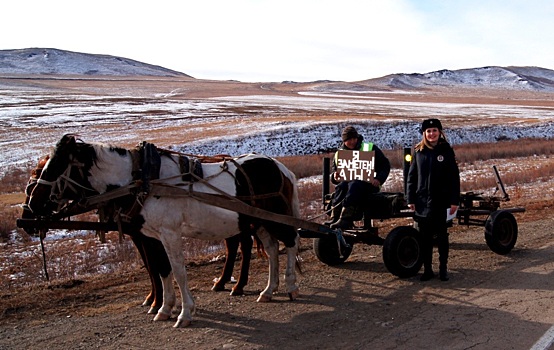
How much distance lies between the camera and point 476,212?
378 inches

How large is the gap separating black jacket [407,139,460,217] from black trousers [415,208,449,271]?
0.28 feet

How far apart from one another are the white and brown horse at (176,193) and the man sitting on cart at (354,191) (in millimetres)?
1153

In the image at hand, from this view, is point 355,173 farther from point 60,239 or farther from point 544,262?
point 60,239

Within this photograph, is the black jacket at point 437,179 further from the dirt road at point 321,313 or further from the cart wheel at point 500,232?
the cart wheel at point 500,232

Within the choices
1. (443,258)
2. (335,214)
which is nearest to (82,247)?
(335,214)

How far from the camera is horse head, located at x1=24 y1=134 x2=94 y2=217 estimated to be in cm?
600

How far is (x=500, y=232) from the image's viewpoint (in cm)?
913

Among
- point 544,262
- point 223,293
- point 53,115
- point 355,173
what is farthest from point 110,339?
point 53,115

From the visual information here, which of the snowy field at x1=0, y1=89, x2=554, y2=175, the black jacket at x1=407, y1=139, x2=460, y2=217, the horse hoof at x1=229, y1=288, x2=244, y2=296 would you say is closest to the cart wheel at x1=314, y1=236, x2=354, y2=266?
the black jacket at x1=407, y1=139, x2=460, y2=217

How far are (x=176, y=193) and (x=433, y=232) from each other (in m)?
3.56

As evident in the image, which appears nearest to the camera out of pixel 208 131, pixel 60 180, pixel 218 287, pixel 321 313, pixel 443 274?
pixel 60 180

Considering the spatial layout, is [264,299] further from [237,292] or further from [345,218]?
[345,218]

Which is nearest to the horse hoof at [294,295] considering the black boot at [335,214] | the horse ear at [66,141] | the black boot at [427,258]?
the black boot at [335,214]

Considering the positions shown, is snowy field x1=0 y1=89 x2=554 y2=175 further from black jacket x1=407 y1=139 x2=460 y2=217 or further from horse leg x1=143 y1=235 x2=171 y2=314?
black jacket x1=407 y1=139 x2=460 y2=217
